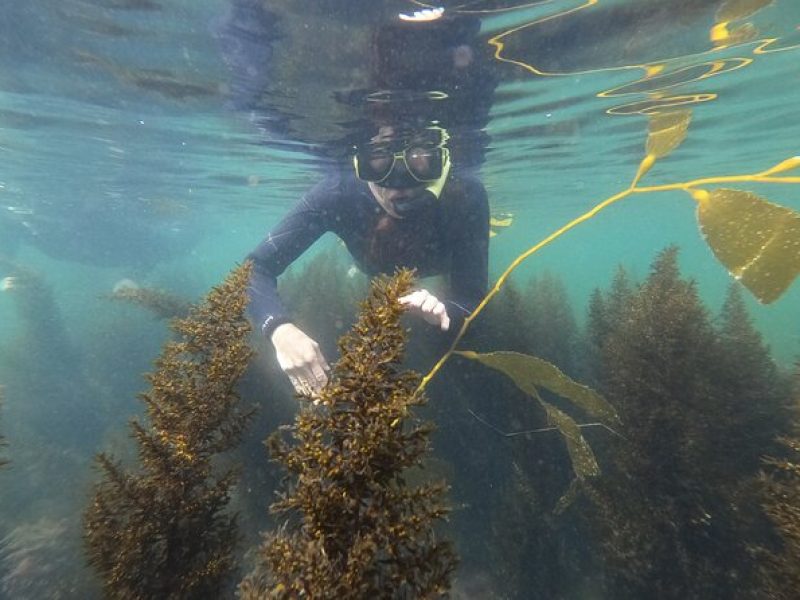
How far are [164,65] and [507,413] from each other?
9.84 m

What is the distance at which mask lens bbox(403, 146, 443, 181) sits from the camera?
5988mm

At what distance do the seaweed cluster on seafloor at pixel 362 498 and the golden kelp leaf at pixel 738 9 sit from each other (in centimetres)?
851

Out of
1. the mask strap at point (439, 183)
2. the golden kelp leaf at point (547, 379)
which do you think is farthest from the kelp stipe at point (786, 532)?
the mask strap at point (439, 183)

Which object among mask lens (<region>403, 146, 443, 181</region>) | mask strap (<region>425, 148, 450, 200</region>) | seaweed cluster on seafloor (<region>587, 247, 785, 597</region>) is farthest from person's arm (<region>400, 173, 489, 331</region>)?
seaweed cluster on seafloor (<region>587, 247, 785, 597</region>)

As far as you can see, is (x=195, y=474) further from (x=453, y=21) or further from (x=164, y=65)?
(x=164, y=65)

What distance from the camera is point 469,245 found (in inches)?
242

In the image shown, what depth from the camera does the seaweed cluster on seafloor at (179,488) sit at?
2.14 metres

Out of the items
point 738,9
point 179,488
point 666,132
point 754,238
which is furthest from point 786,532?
point 738,9

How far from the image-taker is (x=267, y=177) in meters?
A: 19.8

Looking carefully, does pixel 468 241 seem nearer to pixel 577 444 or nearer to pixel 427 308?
pixel 427 308

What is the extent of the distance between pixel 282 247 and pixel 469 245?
8.56 ft

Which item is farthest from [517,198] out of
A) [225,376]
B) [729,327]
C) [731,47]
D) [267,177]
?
[225,376]

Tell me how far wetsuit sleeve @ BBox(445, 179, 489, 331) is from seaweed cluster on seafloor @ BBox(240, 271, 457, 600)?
3.92 meters

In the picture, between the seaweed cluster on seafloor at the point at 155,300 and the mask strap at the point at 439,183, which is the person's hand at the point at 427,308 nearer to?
the mask strap at the point at 439,183
